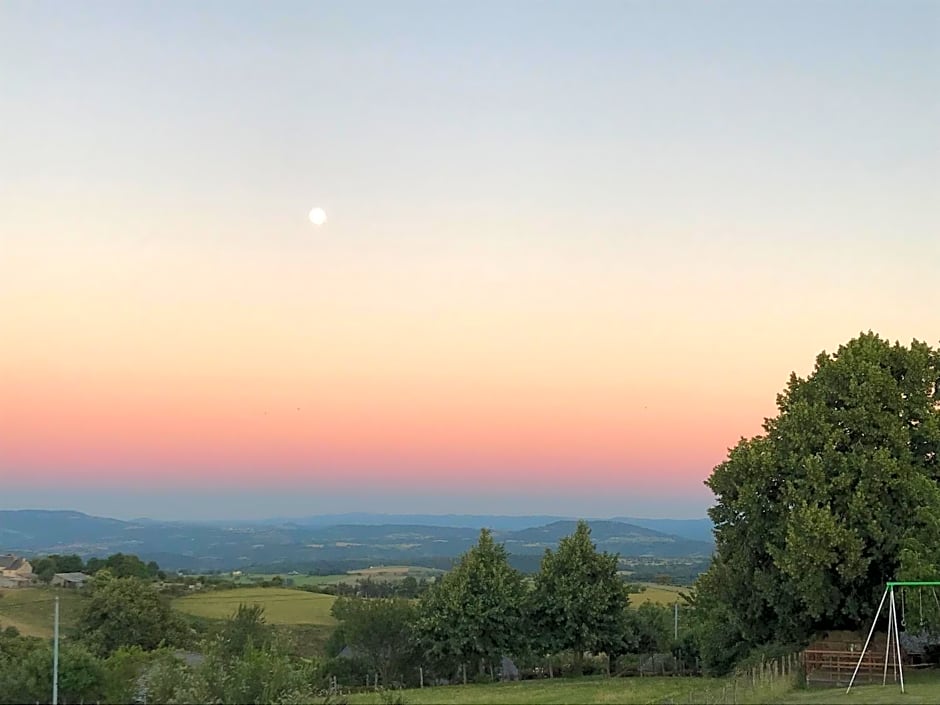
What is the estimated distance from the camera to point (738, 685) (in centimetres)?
2638

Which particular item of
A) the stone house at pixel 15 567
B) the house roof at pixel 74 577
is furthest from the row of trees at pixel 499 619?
the stone house at pixel 15 567

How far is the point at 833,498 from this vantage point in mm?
30219

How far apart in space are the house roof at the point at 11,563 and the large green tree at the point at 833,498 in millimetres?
81963

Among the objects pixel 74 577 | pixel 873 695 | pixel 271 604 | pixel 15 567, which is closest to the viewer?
pixel 873 695

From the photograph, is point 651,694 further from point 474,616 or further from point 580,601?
point 474,616

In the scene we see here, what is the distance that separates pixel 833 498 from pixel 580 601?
1690cm

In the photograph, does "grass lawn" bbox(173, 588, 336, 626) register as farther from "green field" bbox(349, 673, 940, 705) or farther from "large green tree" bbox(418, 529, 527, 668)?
"green field" bbox(349, 673, 940, 705)

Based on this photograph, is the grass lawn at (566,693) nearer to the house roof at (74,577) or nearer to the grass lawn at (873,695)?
the grass lawn at (873,695)

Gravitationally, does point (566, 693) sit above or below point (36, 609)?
above

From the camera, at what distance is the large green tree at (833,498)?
29.0 meters

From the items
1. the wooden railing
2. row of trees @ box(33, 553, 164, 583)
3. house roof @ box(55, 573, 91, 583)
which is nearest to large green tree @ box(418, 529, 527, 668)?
the wooden railing

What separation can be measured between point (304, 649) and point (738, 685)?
1683 inches

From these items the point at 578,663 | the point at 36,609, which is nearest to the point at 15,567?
the point at 36,609

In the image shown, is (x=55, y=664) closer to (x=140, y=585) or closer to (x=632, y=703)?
(x=632, y=703)
